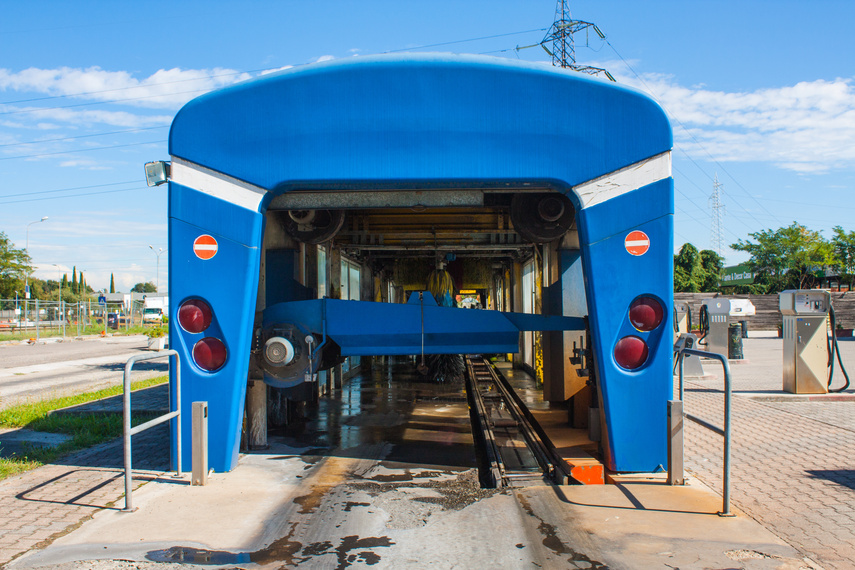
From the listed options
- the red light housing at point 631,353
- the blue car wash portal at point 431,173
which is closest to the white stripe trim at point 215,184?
the blue car wash portal at point 431,173

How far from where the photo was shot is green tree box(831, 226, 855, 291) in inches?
1647

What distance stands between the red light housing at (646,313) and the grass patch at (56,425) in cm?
546

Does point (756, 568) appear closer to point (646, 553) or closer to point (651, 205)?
point (646, 553)

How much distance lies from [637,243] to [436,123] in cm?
172

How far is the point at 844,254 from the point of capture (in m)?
42.5

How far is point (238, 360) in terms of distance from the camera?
14.9 feet

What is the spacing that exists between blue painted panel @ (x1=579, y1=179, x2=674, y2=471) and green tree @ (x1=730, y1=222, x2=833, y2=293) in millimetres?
47349

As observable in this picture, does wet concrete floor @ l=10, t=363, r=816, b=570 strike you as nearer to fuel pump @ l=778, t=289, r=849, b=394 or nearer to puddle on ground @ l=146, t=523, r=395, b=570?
puddle on ground @ l=146, t=523, r=395, b=570

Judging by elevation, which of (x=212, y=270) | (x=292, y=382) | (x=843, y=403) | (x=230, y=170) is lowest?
(x=843, y=403)

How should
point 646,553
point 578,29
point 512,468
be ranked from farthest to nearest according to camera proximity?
point 578,29 → point 512,468 → point 646,553

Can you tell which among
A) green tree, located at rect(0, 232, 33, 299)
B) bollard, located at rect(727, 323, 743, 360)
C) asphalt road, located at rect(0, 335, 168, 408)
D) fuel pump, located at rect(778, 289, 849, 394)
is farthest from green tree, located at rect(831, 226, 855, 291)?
green tree, located at rect(0, 232, 33, 299)

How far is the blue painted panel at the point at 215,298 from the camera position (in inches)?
178

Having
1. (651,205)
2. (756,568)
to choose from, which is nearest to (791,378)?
(651,205)

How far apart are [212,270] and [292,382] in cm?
124
